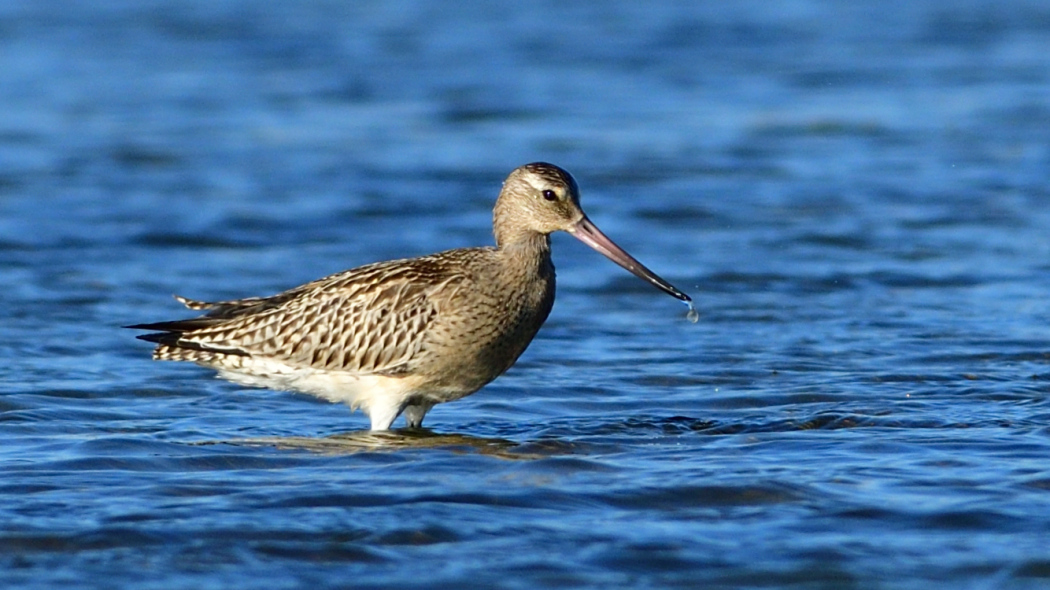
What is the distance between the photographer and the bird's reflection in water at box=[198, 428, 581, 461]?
8.25 m

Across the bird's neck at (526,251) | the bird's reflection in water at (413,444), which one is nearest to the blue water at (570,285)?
the bird's reflection in water at (413,444)

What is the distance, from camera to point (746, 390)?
9.62 metres

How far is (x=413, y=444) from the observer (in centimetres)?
852

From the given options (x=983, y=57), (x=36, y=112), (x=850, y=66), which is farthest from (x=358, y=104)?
(x=983, y=57)

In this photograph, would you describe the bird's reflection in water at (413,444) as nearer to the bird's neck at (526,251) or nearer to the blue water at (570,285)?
the blue water at (570,285)

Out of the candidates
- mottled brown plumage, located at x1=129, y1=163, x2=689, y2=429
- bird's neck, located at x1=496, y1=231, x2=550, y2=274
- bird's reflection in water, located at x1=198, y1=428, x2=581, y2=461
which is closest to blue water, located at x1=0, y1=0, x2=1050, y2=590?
bird's reflection in water, located at x1=198, y1=428, x2=581, y2=461

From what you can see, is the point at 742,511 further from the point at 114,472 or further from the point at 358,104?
the point at 358,104

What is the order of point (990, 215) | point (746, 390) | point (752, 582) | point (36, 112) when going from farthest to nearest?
point (36, 112)
point (990, 215)
point (746, 390)
point (752, 582)

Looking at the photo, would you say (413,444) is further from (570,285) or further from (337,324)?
(570,285)

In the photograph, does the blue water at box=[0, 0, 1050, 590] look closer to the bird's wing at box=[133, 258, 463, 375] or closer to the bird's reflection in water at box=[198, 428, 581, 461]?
the bird's reflection in water at box=[198, 428, 581, 461]

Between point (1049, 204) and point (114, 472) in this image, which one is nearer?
point (114, 472)

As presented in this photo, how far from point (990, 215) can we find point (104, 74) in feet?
39.5

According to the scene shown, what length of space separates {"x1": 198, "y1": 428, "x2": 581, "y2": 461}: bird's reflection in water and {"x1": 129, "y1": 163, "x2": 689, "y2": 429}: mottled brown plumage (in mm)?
137

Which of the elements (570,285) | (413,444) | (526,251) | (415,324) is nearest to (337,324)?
(415,324)
